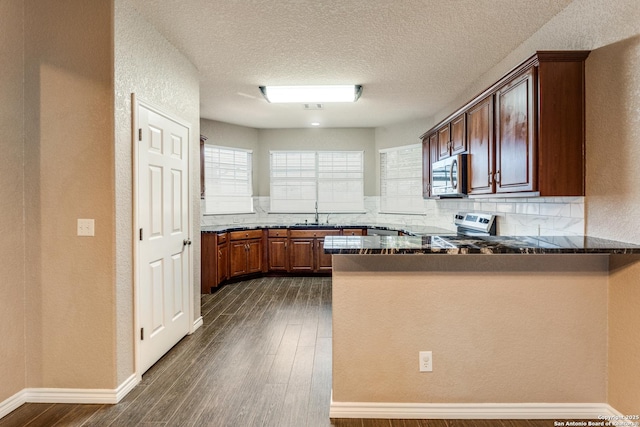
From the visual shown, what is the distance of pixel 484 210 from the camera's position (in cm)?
379

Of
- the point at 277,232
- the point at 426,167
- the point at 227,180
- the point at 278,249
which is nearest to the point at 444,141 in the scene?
the point at 426,167

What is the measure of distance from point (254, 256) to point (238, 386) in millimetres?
3342

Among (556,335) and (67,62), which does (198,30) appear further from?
(556,335)

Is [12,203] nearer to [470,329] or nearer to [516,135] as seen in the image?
[470,329]

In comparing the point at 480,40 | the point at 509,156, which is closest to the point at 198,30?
the point at 480,40

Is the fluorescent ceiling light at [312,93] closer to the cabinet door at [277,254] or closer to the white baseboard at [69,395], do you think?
the cabinet door at [277,254]

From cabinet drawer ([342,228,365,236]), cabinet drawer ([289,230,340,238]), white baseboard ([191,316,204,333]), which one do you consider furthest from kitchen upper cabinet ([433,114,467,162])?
white baseboard ([191,316,204,333])

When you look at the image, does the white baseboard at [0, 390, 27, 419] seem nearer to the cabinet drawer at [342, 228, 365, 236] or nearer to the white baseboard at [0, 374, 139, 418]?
the white baseboard at [0, 374, 139, 418]

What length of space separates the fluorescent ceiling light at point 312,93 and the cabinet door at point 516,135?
179 centimetres

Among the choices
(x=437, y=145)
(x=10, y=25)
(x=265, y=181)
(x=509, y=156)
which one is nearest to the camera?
(x=10, y=25)

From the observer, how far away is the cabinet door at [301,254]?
5.84m

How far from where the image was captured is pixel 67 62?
7.41 ft

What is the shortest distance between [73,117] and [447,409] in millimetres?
2868

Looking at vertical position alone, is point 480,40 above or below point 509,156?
above
